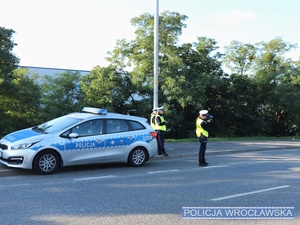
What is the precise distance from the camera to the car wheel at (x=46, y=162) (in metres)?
8.04

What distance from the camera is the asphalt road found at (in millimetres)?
5188

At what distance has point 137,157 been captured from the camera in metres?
9.87

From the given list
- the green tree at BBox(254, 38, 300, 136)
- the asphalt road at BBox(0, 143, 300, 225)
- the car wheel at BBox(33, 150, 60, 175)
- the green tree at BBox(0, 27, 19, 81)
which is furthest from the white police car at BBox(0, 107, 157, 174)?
the green tree at BBox(254, 38, 300, 136)

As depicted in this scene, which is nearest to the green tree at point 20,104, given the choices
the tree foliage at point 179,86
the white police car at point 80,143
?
the tree foliage at point 179,86

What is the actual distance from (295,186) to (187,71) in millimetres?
17329

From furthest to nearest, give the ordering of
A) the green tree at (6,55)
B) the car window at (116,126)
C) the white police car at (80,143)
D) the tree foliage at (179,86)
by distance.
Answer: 1. the tree foliage at (179,86)
2. the green tree at (6,55)
3. the car window at (116,126)
4. the white police car at (80,143)

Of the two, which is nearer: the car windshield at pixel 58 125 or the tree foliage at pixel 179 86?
the car windshield at pixel 58 125

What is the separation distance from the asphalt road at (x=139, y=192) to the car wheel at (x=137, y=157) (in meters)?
0.22

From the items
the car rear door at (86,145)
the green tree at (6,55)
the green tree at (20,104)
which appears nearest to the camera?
the car rear door at (86,145)

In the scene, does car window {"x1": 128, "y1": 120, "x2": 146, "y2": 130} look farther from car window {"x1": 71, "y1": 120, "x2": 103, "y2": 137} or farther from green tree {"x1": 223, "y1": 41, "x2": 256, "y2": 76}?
green tree {"x1": 223, "y1": 41, "x2": 256, "y2": 76}

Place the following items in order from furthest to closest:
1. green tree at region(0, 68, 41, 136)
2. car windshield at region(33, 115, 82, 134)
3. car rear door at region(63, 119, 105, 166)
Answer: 1. green tree at region(0, 68, 41, 136)
2. car windshield at region(33, 115, 82, 134)
3. car rear door at region(63, 119, 105, 166)

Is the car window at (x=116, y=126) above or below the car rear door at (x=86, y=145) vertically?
above

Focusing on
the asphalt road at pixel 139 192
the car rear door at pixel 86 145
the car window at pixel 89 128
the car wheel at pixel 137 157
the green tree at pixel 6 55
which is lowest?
the asphalt road at pixel 139 192

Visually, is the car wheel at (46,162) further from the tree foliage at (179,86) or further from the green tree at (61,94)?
the green tree at (61,94)
